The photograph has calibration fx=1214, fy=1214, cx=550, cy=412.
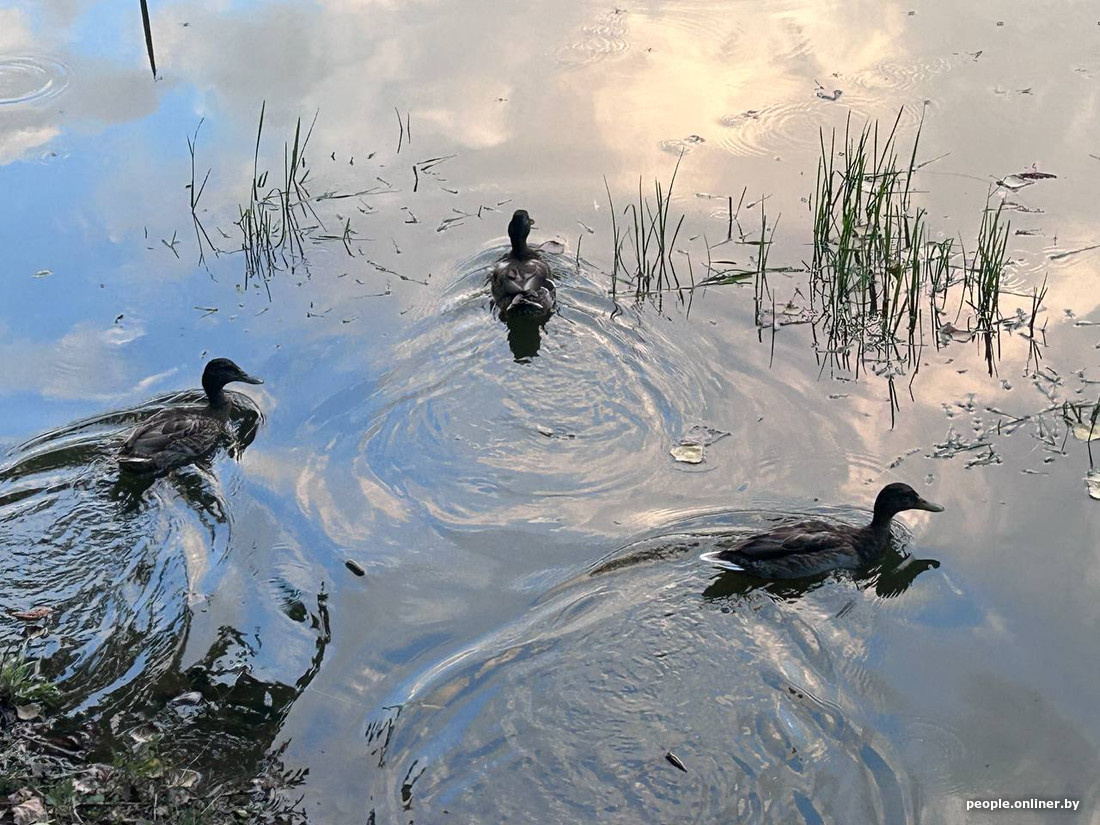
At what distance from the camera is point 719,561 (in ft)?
22.7

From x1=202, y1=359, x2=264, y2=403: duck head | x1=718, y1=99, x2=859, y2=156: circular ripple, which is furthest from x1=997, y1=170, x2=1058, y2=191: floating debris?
x1=202, y1=359, x2=264, y2=403: duck head

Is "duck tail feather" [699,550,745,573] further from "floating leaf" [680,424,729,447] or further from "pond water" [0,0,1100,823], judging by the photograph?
"floating leaf" [680,424,729,447]

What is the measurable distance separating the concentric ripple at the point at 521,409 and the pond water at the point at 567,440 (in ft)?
0.11

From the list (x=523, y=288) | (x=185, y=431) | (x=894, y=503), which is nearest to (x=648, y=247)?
(x=523, y=288)

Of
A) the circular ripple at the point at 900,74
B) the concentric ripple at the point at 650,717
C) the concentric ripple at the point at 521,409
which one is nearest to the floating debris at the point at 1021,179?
the circular ripple at the point at 900,74

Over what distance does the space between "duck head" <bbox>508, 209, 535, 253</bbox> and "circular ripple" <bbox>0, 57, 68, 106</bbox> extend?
18.7 feet

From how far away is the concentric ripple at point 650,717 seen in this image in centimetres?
560

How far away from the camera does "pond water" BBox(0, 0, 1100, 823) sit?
5.96 meters

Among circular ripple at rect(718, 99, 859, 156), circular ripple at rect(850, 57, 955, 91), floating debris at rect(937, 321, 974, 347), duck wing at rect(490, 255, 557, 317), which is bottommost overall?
floating debris at rect(937, 321, 974, 347)

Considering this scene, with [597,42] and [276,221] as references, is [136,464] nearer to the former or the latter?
[276,221]

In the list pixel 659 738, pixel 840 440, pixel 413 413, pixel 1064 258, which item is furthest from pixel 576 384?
pixel 1064 258

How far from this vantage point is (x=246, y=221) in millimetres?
10477

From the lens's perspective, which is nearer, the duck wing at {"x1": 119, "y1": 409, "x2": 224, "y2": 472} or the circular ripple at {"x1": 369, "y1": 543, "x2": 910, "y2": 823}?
the circular ripple at {"x1": 369, "y1": 543, "x2": 910, "y2": 823}

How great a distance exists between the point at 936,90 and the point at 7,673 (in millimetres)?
9204
